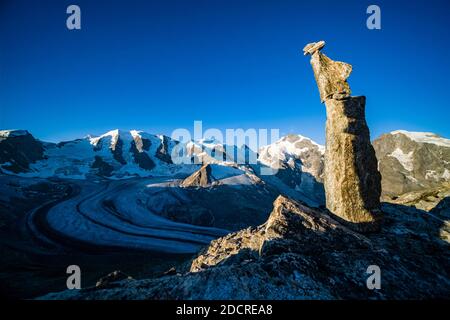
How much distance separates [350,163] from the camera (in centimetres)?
1489

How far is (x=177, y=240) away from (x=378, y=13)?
42233mm

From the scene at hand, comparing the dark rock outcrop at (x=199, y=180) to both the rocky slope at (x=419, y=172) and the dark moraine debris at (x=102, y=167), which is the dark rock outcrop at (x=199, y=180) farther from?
the rocky slope at (x=419, y=172)

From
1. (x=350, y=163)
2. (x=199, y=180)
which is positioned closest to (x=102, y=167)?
(x=199, y=180)

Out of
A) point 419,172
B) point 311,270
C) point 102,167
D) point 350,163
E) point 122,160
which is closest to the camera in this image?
point 311,270

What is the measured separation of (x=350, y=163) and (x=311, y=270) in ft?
25.5

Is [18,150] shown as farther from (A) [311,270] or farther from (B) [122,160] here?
(A) [311,270]

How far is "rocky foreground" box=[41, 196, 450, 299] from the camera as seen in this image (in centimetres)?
803

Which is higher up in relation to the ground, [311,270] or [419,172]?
[311,270]

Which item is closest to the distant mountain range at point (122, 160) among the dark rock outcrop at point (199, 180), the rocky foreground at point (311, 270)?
the dark rock outcrop at point (199, 180)

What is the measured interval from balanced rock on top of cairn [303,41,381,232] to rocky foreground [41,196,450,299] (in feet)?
4.62

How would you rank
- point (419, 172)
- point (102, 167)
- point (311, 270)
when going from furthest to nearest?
point (419, 172) < point (102, 167) < point (311, 270)

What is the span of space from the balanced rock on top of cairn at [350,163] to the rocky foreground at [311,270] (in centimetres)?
141

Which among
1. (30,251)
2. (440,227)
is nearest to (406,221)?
(440,227)

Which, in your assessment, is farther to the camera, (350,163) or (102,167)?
(102,167)
